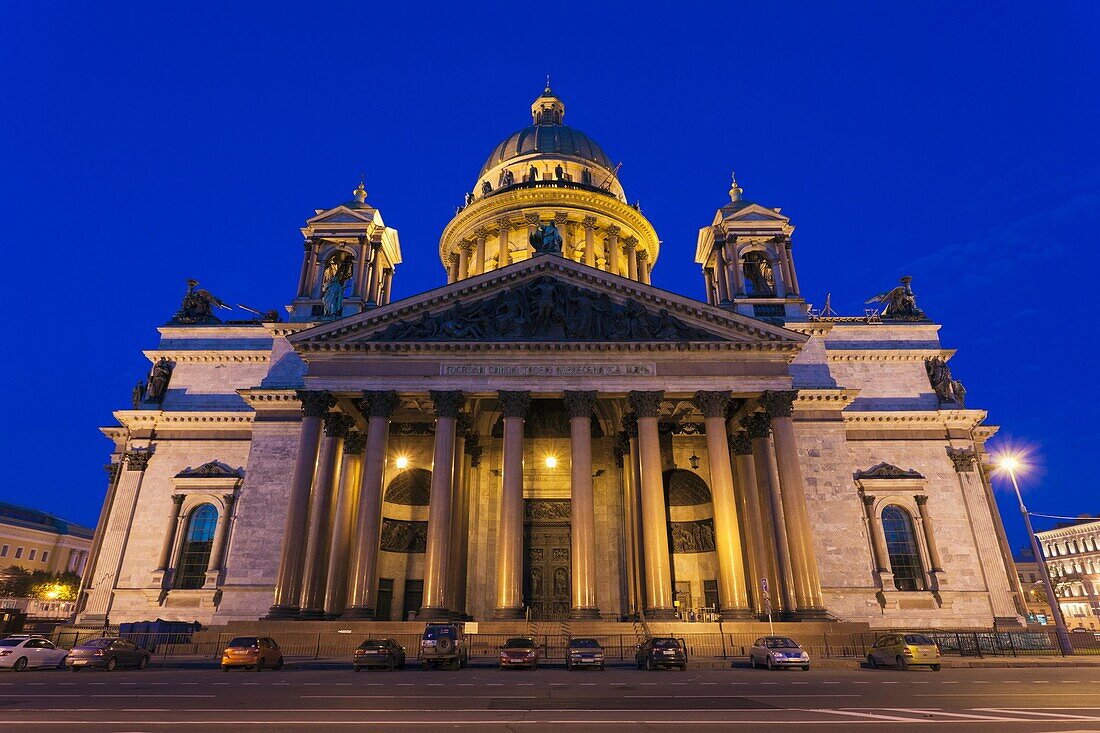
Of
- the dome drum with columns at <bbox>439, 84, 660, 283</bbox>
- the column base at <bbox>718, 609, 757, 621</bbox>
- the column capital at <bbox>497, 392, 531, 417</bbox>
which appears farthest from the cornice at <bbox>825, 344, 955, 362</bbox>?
the column capital at <bbox>497, 392, 531, 417</bbox>

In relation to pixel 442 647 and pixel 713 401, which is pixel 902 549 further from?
pixel 442 647

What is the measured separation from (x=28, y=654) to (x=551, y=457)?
25.4 meters

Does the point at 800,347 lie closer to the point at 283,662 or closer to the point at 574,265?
the point at 574,265

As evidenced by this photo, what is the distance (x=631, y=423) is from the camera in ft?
108

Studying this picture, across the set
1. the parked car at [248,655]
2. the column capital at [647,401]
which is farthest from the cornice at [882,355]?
the parked car at [248,655]

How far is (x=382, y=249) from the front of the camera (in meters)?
44.9

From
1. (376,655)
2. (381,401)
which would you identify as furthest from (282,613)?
(381,401)

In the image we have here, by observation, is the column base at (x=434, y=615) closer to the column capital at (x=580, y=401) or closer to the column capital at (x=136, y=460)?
the column capital at (x=580, y=401)

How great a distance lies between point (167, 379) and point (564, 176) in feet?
117

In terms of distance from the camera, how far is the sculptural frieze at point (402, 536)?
123ft

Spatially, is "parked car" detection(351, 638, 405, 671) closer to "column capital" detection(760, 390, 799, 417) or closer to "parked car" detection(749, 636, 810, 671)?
"parked car" detection(749, 636, 810, 671)

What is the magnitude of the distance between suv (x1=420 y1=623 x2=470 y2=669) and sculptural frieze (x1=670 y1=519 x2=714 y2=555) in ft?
62.6

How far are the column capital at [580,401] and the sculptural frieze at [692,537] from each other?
39.3 feet

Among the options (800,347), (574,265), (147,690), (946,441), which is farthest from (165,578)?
(946,441)
